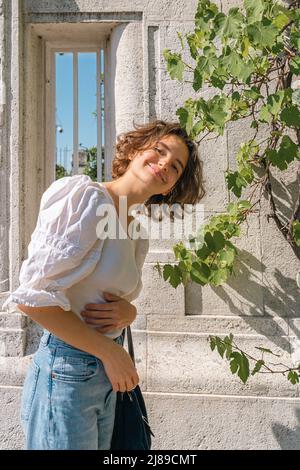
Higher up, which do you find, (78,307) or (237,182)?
(237,182)

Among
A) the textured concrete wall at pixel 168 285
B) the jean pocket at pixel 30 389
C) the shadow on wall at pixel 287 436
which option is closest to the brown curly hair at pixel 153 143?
the textured concrete wall at pixel 168 285

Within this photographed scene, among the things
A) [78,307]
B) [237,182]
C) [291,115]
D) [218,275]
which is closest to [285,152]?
[291,115]

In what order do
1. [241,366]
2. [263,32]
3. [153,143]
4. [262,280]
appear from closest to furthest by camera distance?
[263,32] < [153,143] < [241,366] < [262,280]

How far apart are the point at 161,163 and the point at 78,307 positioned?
0.57m

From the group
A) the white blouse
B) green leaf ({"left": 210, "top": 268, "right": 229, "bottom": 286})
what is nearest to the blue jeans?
the white blouse

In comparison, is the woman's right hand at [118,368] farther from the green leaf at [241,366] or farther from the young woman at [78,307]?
the green leaf at [241,366]

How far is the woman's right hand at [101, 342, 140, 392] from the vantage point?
1.19 meters

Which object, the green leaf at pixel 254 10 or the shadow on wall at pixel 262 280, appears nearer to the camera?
the green leaf at pixel 254 10

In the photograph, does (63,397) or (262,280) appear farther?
(262,280)

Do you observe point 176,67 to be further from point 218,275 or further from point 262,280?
point 262,280

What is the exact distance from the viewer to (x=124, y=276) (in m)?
1.22

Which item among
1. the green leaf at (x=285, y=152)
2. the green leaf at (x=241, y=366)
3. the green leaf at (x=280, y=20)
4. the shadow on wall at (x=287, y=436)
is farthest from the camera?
the shadow on wall at (x=287, y=436)

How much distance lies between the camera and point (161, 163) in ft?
4.45

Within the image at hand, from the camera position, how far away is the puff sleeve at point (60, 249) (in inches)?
42.2
